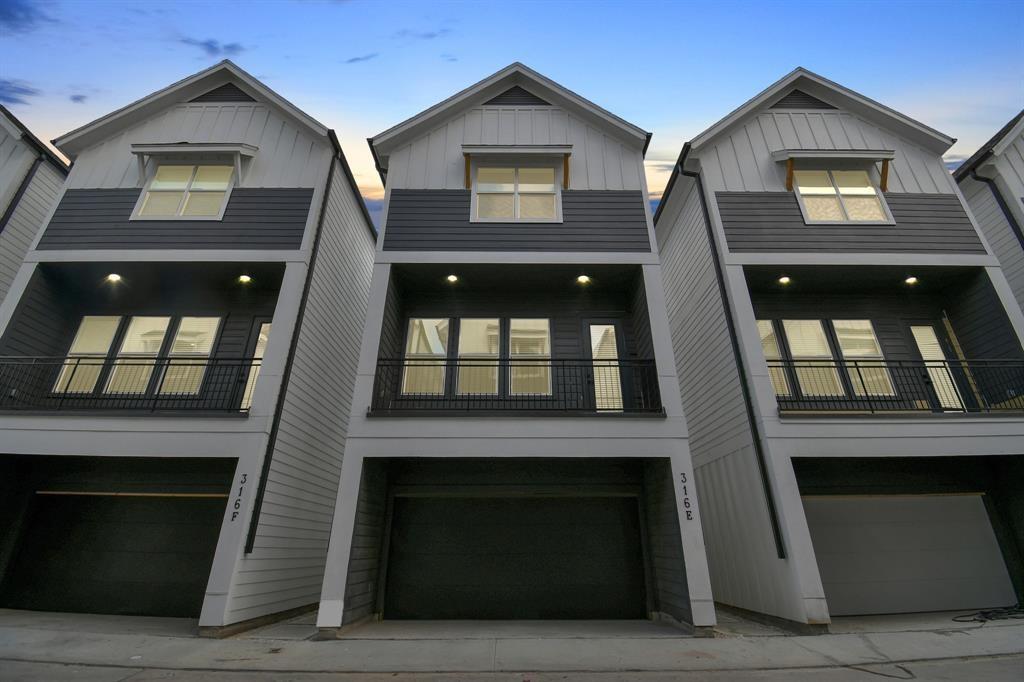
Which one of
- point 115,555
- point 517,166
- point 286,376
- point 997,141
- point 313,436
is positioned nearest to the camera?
point 286,376

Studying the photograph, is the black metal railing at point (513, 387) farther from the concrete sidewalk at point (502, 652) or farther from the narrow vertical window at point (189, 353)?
the narrow vertical window at point (189, 353)

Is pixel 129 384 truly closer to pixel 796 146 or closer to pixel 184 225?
pixel 184 225

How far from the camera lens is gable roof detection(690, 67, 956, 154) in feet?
31.3

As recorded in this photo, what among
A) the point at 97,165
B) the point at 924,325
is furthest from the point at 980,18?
the point at 97,165

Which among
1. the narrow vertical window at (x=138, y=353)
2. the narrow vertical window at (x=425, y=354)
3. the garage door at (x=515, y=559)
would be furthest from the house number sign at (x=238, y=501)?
the narrow vertical window at (x=138, y=353)

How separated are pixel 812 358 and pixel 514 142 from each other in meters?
7.87

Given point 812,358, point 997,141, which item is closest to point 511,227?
point 812,358

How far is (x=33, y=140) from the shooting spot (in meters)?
10.3

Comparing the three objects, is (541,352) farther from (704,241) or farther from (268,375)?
(268,375)

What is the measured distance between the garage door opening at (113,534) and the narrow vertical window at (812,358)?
11.5 metres

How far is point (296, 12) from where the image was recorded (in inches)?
572

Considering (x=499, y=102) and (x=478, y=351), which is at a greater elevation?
(x=499, y=102)

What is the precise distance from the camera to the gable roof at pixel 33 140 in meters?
10.1

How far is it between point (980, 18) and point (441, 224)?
1855cm
